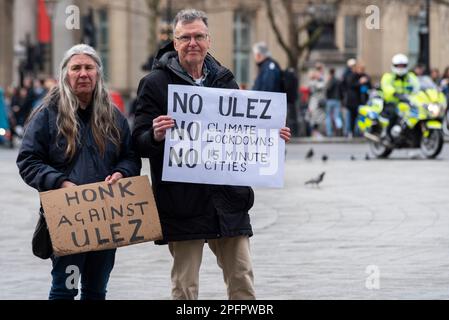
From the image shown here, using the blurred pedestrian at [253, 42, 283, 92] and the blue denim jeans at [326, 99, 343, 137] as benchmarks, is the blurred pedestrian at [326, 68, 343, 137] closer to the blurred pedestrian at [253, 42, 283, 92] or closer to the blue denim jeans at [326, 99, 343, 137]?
the blue denim jeans at [326, 99, 343, 137]

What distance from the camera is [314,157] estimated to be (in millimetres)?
26625

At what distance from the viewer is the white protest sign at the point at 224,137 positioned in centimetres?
A: 725

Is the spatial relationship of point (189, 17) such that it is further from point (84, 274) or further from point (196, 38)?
point (84, 274)

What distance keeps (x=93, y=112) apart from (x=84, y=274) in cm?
78

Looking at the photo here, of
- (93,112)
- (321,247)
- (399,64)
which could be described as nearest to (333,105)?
(399,64)

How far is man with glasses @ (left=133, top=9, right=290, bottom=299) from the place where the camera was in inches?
285

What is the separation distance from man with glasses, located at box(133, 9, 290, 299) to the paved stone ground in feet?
7.95

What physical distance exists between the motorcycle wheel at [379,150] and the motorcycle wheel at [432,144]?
22.0 inches

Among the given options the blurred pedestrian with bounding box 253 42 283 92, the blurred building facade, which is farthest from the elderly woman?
the blurred building facade

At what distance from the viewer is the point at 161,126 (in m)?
7.15

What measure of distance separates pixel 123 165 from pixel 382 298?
2.72m

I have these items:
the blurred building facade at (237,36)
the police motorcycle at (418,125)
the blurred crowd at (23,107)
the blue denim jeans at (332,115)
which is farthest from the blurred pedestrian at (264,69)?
the blurred building facade at (237,36)
